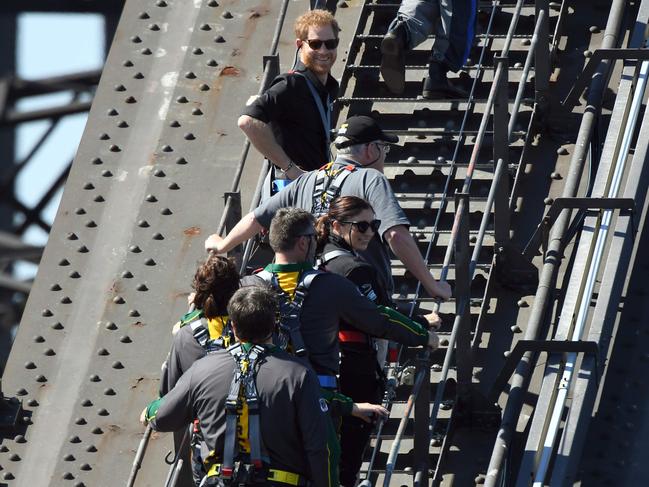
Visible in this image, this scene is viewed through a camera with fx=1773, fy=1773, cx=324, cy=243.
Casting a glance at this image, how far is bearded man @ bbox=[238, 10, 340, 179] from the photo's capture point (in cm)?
934

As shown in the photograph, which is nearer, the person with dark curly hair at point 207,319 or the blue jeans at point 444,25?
the person with dark curly hair at point 207,319

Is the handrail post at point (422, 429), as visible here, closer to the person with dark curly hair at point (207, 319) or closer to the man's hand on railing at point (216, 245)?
the man's hand on railing at point (216, 245)

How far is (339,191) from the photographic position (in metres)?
8.49

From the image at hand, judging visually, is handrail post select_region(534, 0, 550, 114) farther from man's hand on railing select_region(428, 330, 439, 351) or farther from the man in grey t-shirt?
man's hand on railing select_region(428, 330, 439, 351)

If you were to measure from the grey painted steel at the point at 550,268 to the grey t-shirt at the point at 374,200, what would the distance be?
832 mm

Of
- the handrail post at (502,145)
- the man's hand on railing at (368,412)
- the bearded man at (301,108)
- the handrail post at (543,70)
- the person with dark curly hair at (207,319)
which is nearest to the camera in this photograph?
the person with dark curly hair at (207,319)

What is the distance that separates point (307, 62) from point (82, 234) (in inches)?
87.5

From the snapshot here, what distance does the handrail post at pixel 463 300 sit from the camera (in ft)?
29.8

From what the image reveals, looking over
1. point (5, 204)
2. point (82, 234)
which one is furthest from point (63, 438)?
point (5, 204)

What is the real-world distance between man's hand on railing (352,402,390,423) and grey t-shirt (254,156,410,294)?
725mm

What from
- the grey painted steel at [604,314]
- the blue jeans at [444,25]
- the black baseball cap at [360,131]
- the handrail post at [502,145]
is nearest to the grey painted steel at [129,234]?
the blue jeans at [444,25]

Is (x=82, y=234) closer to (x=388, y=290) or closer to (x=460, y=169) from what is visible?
(x=460, y=169)

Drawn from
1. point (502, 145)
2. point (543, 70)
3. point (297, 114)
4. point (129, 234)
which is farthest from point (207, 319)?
point (543, 70)

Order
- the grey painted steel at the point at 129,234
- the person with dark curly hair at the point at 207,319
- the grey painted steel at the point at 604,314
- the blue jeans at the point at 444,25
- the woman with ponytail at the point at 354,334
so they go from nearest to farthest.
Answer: the person with dark curly hair at the point at 207,319, the woman with ponytail at the point at 354,334, the grey painted steel at the point at 604,314, the grey painted steel at the point at 129,234, the blue jeans at the point at 444,25
